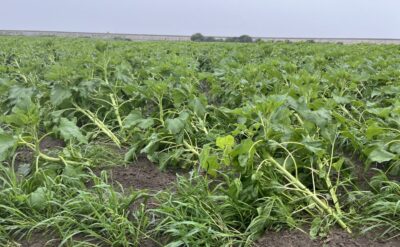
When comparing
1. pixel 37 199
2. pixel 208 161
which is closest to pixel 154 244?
pixel 208 161

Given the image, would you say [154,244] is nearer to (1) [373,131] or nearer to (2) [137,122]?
(2) [137,122]

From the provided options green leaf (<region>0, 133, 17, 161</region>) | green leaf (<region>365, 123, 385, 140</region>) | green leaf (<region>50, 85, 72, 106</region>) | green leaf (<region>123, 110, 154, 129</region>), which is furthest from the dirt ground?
green leaf (<region>50, 85, 72, 106</region>)

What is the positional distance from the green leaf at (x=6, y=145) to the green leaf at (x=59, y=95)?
941mm

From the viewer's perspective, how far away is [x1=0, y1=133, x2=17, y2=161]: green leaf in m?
2.23

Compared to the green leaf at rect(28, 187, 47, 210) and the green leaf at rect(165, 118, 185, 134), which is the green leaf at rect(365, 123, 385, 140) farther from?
the green leaf at rect(28, 187, 47, 210)

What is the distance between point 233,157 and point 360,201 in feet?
2.11

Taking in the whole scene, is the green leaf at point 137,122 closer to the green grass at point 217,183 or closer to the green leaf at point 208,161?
the green grass at point 217,183

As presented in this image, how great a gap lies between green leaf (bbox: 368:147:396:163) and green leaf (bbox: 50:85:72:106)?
2.17 metres

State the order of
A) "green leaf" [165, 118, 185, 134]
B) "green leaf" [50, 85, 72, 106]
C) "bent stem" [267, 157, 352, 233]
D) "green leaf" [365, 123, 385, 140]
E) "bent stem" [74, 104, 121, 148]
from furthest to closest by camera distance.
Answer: "green leaf" [50, 85, 72, 106] < "bent stem" [74, 104, 121, 148] < "green leaf" [165, 118, 185, 134] < "green leaf" [365, 123, 385, 140] < "bent stem" [267, 157, 352, 233]

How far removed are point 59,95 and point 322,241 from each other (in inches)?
87.7

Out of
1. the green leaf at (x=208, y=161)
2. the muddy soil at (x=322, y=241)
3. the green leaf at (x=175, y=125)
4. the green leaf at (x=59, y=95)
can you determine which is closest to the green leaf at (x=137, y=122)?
the green leaf at (x=175, y=125)

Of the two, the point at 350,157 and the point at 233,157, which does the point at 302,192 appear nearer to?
the point at 233,157

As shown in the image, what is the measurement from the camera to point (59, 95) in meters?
3.26

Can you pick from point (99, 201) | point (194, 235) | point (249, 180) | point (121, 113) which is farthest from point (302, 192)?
point (121, 113)
